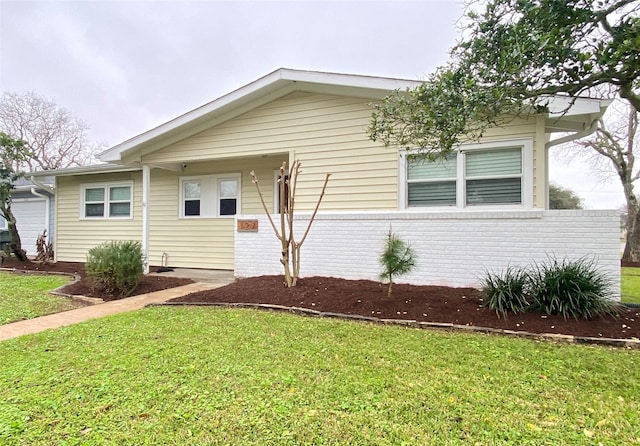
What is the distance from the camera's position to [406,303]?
561 centimetres

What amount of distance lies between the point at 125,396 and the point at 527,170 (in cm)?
688

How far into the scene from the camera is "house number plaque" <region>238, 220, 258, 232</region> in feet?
27.8

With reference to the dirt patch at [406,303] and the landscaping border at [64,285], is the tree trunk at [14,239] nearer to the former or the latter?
the landscaping border at [64,285]

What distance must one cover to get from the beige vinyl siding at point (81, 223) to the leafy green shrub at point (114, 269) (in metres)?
4.54

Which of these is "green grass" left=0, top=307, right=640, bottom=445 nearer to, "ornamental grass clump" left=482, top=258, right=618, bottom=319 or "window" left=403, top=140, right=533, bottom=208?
"ornamental grass clump" left=482, top=258, right=618, bottom=319

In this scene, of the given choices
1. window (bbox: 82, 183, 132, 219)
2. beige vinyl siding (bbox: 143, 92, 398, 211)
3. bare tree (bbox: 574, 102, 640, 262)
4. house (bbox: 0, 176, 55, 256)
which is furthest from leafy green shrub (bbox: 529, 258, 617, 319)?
house (bbox: 0, 176, 55, 256)

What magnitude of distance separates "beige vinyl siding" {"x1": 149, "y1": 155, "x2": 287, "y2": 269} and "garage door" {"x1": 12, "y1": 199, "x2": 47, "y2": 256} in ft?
25.9

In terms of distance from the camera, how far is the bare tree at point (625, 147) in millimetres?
17062

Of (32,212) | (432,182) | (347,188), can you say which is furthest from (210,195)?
(32,212)

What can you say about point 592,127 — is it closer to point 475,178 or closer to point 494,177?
point 494,177

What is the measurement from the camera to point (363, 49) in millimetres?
13977

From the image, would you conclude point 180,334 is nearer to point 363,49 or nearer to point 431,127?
point 431,127

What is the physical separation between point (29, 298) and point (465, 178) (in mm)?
8827

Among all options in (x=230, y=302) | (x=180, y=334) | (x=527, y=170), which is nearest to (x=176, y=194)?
(x=230, y=302)
